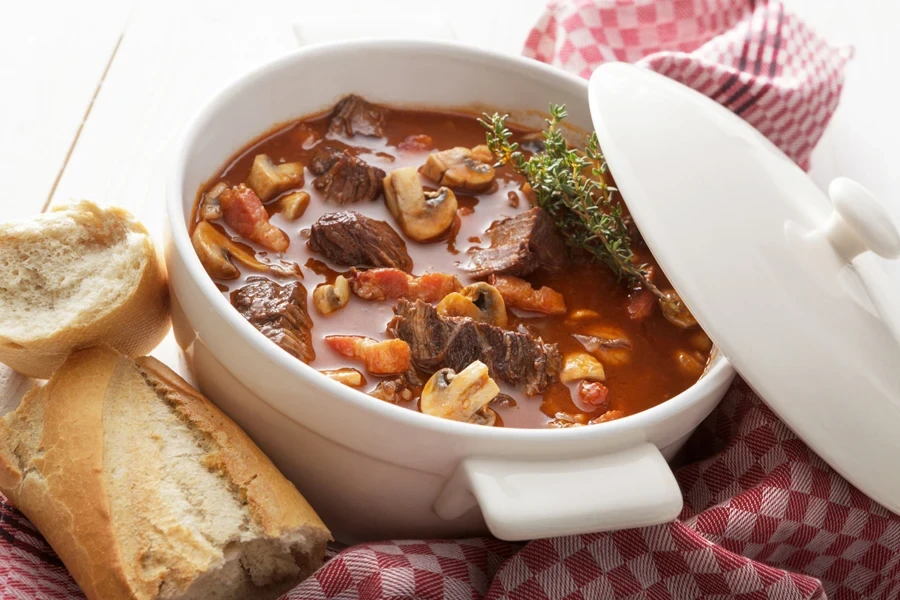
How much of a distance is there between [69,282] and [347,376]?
2.11 ft

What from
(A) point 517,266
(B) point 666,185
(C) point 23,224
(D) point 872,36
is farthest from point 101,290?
(D) point 872,36

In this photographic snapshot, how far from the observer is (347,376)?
80.6 inches

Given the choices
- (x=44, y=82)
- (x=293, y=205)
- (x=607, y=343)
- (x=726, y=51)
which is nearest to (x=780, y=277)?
(x=607, y=343)

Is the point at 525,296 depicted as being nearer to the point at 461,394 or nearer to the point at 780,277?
the point at 461,394

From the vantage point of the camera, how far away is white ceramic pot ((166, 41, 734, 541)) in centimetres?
184

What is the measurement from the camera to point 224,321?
6.35ft

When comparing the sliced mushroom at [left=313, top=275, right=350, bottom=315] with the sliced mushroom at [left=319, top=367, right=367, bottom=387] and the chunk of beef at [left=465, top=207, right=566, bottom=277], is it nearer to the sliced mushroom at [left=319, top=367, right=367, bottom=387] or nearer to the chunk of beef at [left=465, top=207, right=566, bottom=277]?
the sliced mushroom at [left=319, top=367, right=367, bottom=387]

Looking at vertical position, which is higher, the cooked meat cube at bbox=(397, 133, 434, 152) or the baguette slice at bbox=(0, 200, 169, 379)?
the baguette slice at bbox=(0, 200, 169, 379)

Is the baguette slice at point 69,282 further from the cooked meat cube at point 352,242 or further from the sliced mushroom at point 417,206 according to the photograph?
the sliced mushroom at point 417,206

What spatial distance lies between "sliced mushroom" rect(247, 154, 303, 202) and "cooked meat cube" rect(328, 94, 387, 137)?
0.77ft

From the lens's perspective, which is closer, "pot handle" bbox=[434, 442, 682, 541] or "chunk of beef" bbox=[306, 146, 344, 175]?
"pot handle" bbox=[434, 442, 682, 541]

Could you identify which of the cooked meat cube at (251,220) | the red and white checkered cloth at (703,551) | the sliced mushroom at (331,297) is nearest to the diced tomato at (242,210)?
the cooked meat cube at (251,220)

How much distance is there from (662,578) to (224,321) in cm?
108

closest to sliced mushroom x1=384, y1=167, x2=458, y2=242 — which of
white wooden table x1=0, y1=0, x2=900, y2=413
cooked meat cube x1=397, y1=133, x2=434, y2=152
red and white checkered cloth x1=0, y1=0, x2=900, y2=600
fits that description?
cooked meat cube x1=397, y1=133, x2=434, y2=152
